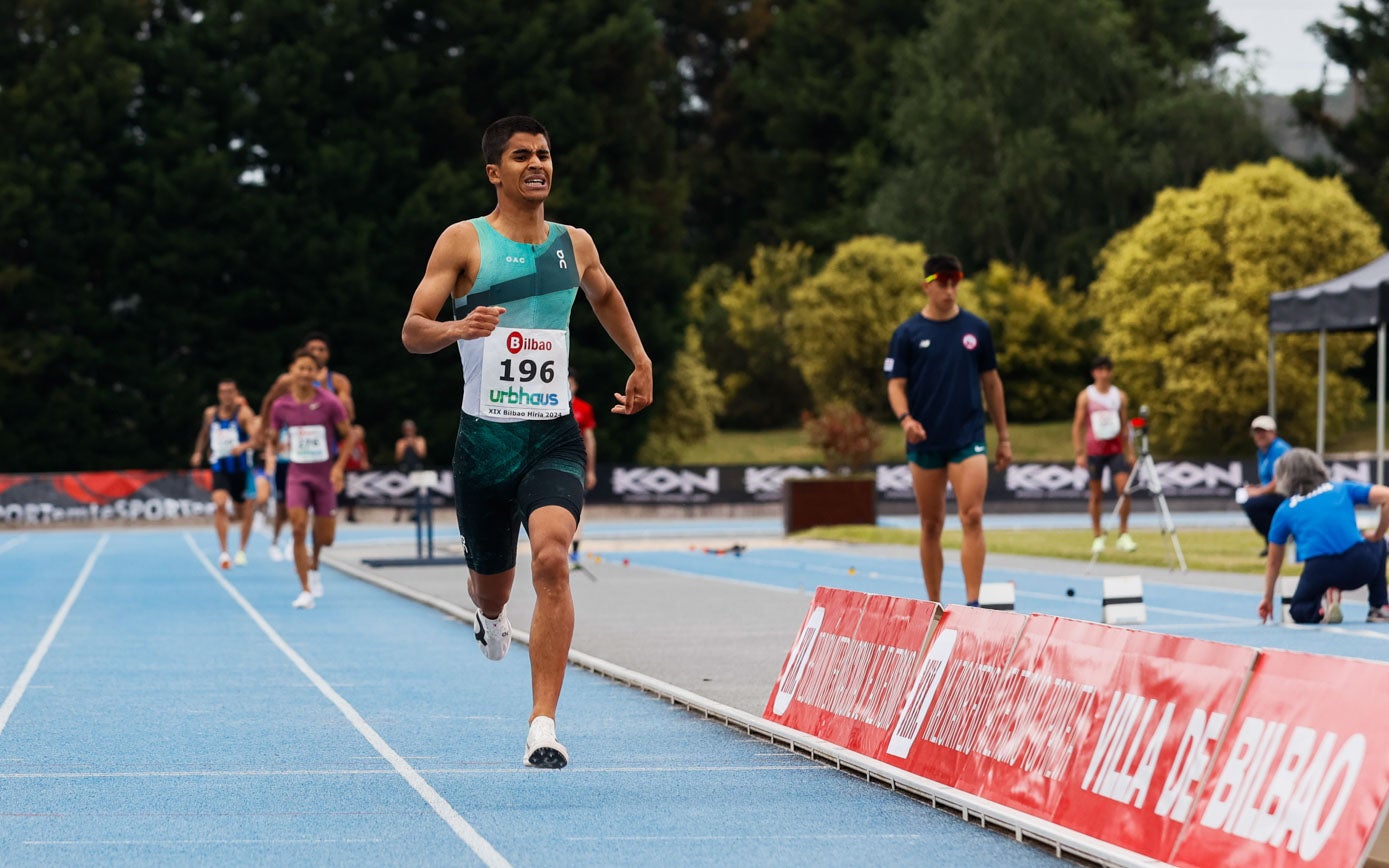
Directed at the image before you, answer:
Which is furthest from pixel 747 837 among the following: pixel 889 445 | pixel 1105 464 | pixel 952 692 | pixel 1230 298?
pixel 889 445

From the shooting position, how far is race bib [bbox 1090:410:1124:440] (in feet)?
71.4

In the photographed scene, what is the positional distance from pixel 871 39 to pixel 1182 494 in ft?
143

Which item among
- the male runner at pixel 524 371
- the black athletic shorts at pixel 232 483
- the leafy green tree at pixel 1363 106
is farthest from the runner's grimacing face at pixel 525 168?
the leafy green tree at pixel 1363 106

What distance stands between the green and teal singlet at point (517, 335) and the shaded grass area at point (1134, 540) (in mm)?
10676

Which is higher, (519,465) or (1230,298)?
(1230,298)

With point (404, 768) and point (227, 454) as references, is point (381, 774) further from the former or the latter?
point (227, 454)

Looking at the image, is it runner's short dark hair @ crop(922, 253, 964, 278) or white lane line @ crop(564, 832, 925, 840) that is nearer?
white lane line @ crop(564, 832, 925, 840)

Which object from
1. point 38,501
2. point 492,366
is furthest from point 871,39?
point 492,366

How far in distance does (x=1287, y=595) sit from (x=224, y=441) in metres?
13.2

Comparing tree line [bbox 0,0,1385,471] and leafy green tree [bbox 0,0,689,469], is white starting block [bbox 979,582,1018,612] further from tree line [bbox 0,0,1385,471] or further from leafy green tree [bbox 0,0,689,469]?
leafy green tree [bbox 0,0,689,469]

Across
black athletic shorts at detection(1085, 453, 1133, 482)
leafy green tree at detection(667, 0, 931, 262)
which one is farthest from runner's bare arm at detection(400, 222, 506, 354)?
leafy green tree at detection(667, 0, 931, 262)

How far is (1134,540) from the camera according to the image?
2495 centimetres

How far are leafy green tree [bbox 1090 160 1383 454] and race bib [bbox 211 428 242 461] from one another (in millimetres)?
39341

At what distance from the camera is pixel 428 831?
6145 mm
